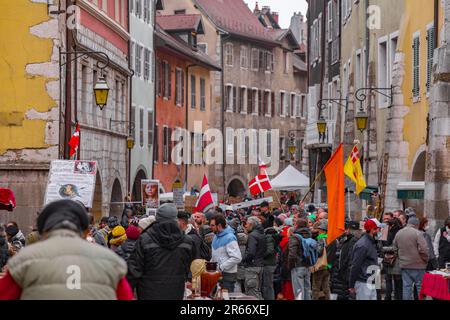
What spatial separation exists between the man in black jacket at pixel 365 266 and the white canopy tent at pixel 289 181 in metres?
28.5

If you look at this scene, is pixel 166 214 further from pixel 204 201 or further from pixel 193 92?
pixel 193 92

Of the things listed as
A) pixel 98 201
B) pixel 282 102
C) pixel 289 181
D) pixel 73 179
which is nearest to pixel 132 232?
pixel 73 179

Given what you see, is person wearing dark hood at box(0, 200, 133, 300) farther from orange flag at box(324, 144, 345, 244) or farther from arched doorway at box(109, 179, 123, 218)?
arched doorway at box(109, 179, 123, 218)

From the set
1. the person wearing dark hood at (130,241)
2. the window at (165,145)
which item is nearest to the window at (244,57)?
the window at (165,145)

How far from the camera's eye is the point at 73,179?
1991 cm

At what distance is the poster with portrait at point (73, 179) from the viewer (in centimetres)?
1975

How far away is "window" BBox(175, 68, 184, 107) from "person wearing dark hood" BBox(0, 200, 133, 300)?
50982 millimetres

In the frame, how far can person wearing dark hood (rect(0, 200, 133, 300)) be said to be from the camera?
6.51 meters

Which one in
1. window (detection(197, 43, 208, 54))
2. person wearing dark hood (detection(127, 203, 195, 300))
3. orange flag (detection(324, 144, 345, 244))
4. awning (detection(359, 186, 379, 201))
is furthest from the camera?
window (detection(197, 43, 208, 54))

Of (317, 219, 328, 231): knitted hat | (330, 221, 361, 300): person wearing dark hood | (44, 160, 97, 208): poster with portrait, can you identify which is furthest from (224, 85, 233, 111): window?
(330, 221, 361, 300): person wearing dark hood

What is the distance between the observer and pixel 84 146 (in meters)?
33.8

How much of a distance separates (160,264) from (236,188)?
201 feet

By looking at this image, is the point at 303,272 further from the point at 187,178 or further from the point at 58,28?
the point at 187,178
